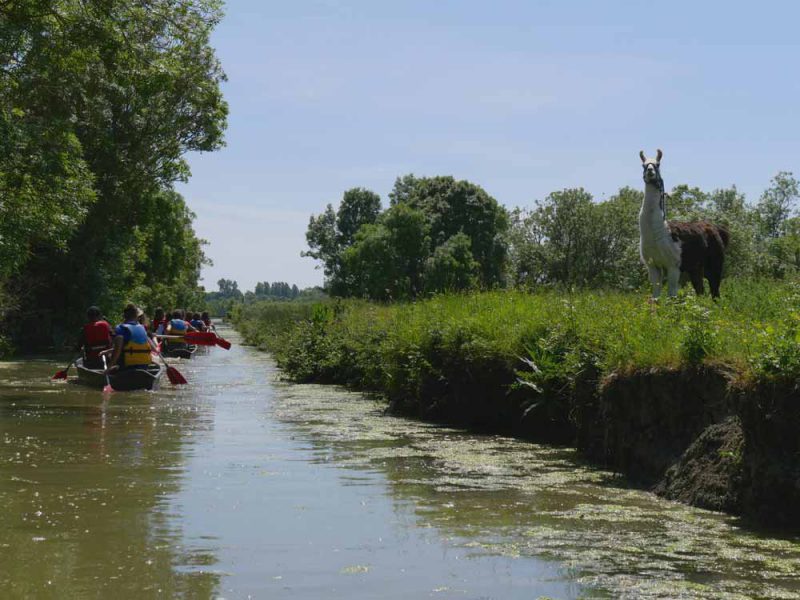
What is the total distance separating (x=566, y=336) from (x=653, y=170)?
3.53 metres

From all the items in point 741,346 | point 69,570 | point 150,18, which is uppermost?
point 150,18

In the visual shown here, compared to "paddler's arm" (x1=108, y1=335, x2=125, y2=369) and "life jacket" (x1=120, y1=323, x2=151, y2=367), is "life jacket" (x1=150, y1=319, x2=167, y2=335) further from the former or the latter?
"paddler's arm" (x1=108, y1=335, x2=125, y2=369)

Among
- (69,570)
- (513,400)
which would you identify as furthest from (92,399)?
(69,570)

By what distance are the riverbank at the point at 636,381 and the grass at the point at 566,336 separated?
25mm

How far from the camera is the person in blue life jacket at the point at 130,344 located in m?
23.6

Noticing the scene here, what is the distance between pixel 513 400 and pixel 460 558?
7.99 metres

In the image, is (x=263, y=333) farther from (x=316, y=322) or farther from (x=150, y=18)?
(x=150, y=18)

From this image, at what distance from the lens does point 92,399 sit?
72.9ft

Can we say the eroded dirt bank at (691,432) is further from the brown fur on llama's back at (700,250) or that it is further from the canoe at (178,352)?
the canoe at (178,352)

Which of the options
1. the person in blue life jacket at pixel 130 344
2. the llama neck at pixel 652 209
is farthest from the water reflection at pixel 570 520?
the person in blue life jacket at pixel 130 344

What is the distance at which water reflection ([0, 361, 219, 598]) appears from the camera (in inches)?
289

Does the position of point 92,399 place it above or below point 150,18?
below

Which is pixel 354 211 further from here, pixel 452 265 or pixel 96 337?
pixel 96 337

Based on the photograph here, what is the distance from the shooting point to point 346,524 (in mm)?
9500
